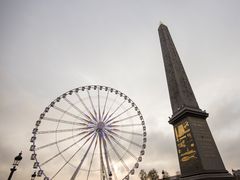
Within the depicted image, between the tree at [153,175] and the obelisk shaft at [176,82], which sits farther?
the tree at [153,175]

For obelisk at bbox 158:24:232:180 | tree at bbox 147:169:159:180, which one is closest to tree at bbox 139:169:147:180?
tree at bbox 147:169:159:180

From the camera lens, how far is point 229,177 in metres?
17.2

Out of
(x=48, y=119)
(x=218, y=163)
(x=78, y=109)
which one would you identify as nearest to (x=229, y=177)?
(x=218, y=163)

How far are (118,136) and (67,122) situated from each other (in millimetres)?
6144

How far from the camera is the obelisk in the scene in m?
17.5

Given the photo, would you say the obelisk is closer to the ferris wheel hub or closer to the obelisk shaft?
the obelisk shaft

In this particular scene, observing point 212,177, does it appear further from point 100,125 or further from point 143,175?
point 143,175

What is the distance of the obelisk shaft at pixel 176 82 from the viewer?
23266 mm

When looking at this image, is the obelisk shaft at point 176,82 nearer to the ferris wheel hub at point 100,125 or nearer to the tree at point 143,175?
the ferris wheel hub at point 100,125

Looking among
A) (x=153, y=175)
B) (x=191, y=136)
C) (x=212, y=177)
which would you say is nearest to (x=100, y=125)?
(x=191, y=136)

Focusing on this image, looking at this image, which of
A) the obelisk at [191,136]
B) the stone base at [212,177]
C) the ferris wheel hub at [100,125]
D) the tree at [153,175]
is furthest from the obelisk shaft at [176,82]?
the tree at [153,175]

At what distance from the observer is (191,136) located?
19484mm

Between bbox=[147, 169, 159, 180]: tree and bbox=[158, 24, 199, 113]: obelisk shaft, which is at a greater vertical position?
bbox=[158, 24, 199, 113]: obelisk shaft

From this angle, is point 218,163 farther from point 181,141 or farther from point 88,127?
point 88,127
